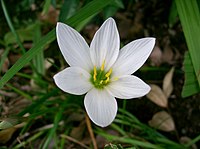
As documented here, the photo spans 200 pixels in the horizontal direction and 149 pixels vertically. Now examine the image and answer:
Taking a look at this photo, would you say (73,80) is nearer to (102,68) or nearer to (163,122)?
(102,68)

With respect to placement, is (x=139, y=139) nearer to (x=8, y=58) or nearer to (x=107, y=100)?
(x=107, y=100)

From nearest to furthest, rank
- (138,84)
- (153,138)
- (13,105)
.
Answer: (138,84)
(153,138)
(13,105)

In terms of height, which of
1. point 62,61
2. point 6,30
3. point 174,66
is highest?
point 6,30

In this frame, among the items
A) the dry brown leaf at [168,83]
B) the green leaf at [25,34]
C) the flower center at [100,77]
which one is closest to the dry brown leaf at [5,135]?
the green leaf at [25,34]

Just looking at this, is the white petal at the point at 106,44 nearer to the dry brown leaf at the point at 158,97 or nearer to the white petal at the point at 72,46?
the white petal at the point at 72,46

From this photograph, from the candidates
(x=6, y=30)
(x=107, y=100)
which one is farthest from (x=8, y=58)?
(x=107, y=100)

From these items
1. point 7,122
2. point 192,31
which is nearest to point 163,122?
point 192,31

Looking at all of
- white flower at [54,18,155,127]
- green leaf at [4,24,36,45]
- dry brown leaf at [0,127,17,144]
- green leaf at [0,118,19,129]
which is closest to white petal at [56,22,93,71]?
white flower at [54,18,155,127]
